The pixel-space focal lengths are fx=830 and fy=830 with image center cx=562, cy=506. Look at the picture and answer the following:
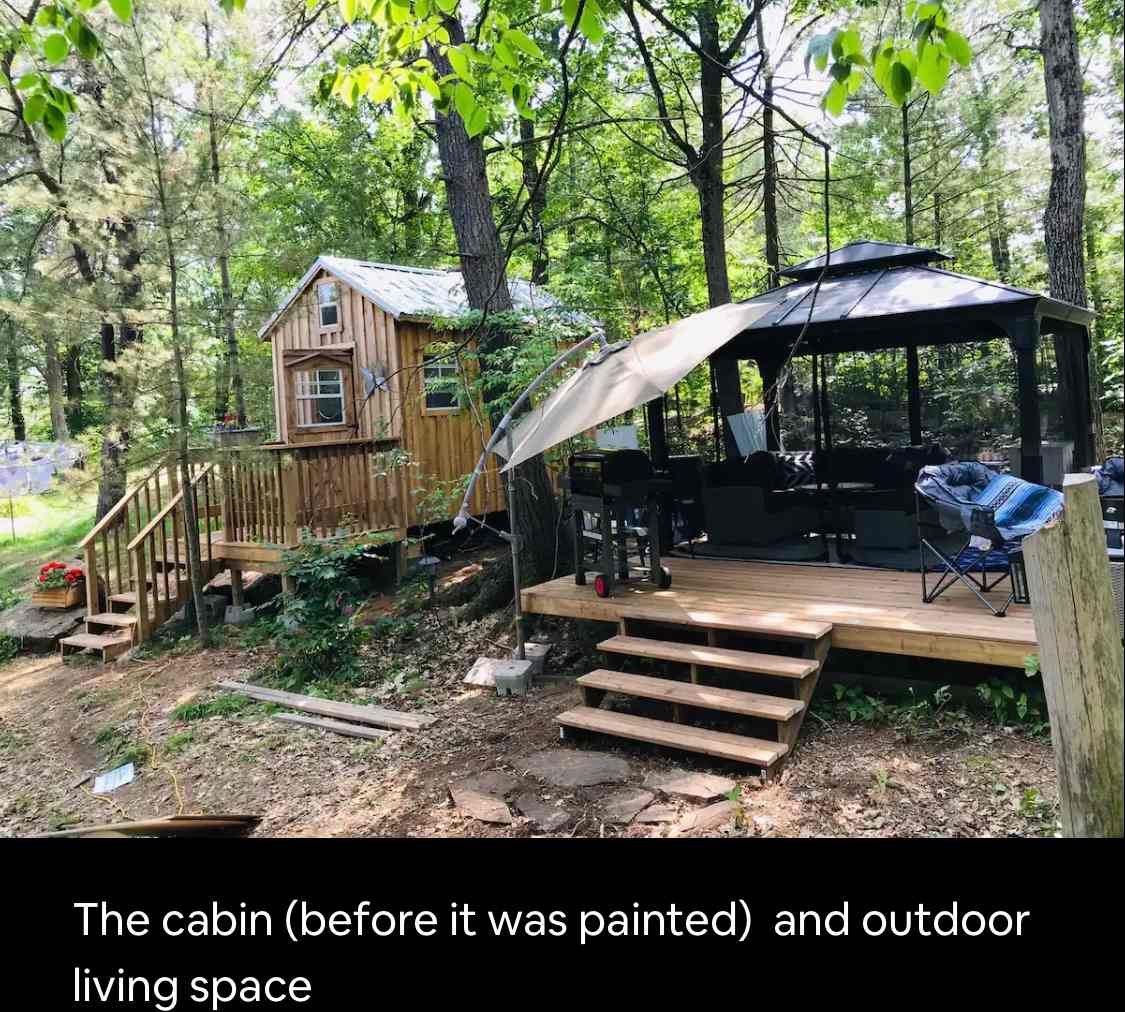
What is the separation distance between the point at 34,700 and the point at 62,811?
317cm

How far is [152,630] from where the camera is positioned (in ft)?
29.1

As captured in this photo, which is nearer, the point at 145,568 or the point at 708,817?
the point at 708,817

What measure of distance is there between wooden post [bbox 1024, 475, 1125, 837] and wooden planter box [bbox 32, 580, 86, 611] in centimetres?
1091

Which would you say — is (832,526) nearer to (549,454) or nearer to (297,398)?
(549,454)

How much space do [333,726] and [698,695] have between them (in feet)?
8.80

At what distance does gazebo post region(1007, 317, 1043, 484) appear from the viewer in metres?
5.61

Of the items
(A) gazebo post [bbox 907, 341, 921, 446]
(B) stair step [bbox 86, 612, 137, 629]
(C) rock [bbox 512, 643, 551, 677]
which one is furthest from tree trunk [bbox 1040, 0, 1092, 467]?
(B) stair step [bbox 86, 612, 137, 629]

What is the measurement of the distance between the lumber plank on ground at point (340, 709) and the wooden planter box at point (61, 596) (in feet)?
13.8

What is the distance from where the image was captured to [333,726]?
588 centimetres

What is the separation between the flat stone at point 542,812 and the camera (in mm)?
4012

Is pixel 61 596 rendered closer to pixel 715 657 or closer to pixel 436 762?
pixel 436 762

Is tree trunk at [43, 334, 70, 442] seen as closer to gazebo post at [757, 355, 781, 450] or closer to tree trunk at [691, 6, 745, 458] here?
tree trunk at [691, 6, 745, 458]

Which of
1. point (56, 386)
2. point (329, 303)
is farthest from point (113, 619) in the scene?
point (56, 386)
